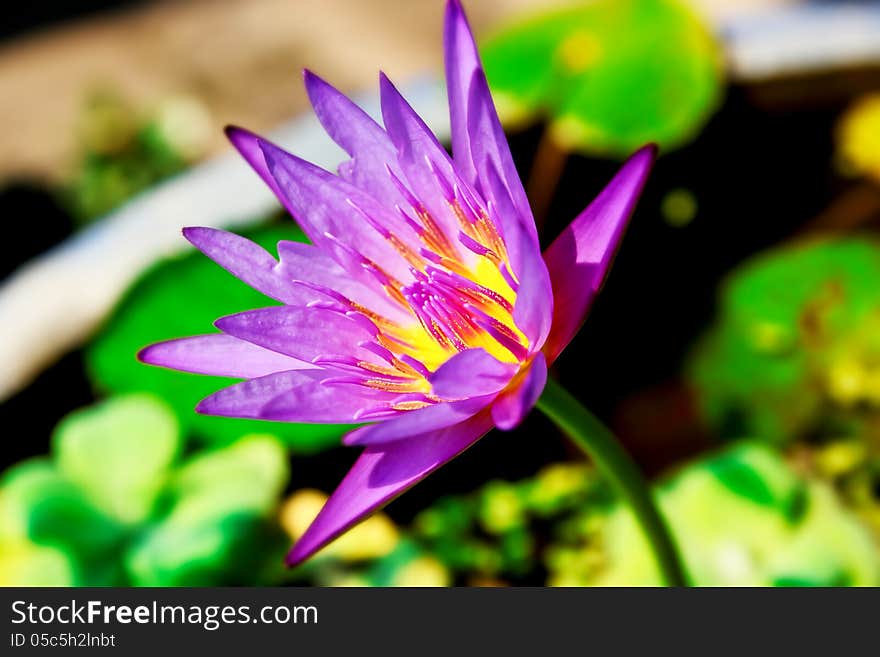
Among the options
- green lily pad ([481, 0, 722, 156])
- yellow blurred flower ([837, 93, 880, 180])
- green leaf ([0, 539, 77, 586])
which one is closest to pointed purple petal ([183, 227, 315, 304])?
green leaf ([0, 539, 77, 586])

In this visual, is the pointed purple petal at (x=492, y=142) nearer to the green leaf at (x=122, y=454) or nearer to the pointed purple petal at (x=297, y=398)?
the pointed purple petal at (x=297, y=398)

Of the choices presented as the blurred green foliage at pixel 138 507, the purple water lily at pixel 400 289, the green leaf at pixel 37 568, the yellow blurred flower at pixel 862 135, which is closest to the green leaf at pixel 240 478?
the blurred green foliage at pixel 138 507

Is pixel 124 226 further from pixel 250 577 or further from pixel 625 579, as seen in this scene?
pixel 625 579

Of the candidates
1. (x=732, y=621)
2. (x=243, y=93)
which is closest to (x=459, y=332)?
(x=732, y=621)

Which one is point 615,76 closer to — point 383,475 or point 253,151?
point 253,151

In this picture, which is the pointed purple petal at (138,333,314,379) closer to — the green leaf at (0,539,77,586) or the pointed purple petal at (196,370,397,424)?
the pointed purple petal at (196,370,397,424)

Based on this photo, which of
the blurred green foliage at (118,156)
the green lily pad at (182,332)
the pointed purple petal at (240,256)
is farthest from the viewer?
the blurred green foliage at (118,156)
